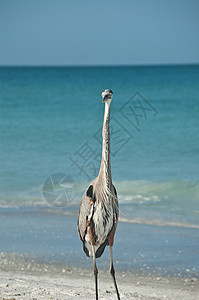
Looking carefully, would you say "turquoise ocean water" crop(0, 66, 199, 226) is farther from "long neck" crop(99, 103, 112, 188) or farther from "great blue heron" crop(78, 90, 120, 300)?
"long neck" crop(99, 103, 112, 188)

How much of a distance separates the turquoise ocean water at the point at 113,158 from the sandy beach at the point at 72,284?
2079mm

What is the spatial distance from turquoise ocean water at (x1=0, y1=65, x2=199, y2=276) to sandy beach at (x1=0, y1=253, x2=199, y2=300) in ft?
6.82

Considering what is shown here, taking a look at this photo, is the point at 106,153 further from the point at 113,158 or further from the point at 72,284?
the point at 113,158

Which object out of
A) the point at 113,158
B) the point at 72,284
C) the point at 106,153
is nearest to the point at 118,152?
the point at 113,158

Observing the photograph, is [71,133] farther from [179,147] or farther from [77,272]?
[77,272]

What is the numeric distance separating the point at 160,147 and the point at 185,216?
22.8 feet

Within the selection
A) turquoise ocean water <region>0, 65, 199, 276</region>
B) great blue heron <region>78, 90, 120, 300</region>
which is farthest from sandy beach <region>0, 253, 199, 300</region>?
turquoise ocean water <region>0, 65, 199, 276</region>

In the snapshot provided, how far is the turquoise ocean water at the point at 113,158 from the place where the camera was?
28.2 feet

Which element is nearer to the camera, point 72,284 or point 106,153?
point 106,153

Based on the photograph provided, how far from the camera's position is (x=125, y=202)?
343 inches

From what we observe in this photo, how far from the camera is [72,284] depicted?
5.14 m

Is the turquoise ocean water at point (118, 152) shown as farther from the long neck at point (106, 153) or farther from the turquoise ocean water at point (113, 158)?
the long neck at point (106, 153)

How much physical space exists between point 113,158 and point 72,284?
295 inches

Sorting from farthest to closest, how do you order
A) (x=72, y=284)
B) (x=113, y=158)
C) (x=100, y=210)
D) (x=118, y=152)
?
(x=118, y=152) < (x=113, y=158) < (x=72, y=284) < (x=100, y=210)
